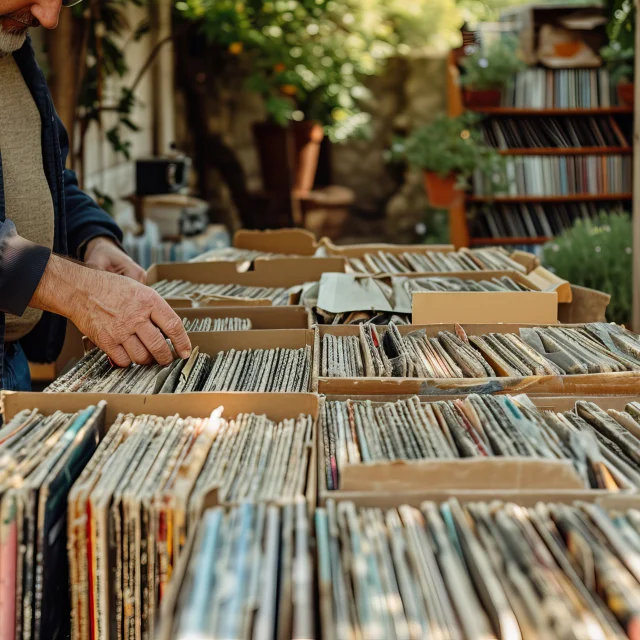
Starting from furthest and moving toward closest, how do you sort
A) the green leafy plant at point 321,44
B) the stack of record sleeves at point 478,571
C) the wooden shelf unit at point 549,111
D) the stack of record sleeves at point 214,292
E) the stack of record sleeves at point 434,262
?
the green leafy plant at point 321,44 → the wooden shelf unit at point 549,111 → the stack of record sleeves at point 434,262 → the stack of record sleeves at point 214,292 → the stack of record sleeves at point 478,571

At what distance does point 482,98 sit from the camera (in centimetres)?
617

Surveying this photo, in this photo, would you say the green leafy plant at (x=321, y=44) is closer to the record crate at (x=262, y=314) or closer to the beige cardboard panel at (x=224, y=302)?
the beige cardboard panel at (x=224, y=302)

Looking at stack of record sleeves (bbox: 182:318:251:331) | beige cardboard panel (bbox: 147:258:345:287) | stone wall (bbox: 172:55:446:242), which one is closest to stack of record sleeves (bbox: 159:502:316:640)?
stack of record sleeves (bbox: 182:318:251:331)

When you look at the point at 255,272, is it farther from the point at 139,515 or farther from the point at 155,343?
the point at 139,515

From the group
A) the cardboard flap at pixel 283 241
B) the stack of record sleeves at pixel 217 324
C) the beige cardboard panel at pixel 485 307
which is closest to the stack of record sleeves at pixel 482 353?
the beige cardboard panel at pixel 485 307

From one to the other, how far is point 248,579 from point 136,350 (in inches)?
28.5

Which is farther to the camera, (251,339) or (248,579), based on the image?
(251,339)

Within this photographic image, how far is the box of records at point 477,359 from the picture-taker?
4.87 ft

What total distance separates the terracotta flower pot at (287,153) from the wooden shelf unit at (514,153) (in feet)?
6.01

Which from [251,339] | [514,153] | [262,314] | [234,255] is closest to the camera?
[251,339]

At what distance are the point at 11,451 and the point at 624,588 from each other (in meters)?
0.83

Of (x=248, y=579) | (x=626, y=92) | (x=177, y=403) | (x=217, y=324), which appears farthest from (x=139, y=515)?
(x=626, y=92)

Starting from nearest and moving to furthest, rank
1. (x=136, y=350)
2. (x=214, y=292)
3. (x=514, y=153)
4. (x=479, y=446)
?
Answer: (x=479, y=446), (x=136, y=350), (x=214, y=292), (x=514, y=153)

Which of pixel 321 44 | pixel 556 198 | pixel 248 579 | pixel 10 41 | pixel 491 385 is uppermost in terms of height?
pixel 321 44
